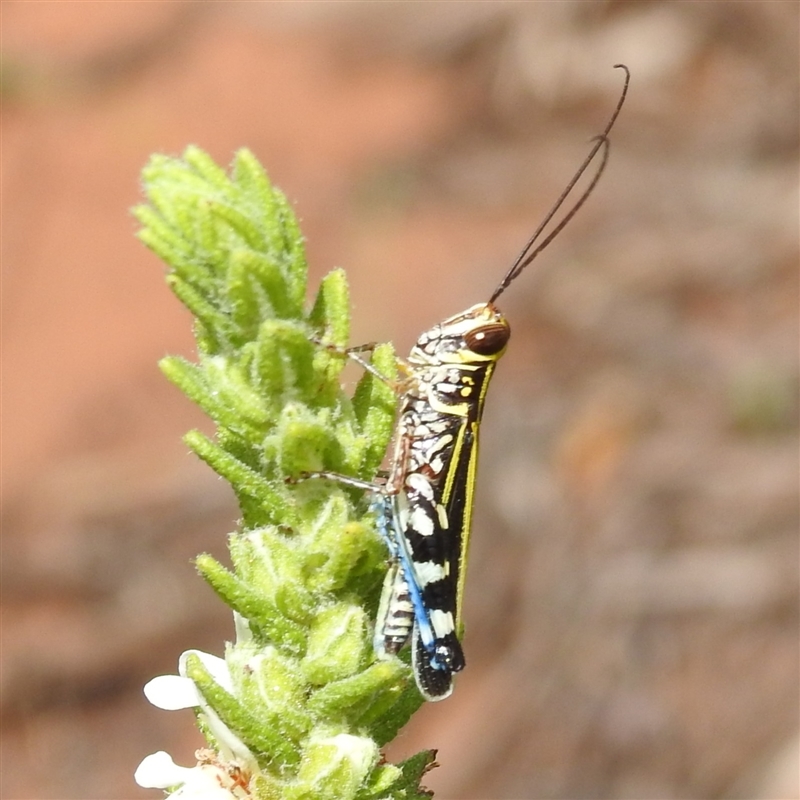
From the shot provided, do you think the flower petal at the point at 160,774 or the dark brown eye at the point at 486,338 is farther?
the dark brown eye at the point at 486,338

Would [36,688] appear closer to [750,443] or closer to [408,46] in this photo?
[750,443]

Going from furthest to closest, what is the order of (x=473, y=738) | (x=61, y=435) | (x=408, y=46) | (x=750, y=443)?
(x=408, y=46) → (x=61, y=435) → (x=750, y=443) → (x=473, y=738)

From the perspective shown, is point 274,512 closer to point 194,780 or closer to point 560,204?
point 194,780

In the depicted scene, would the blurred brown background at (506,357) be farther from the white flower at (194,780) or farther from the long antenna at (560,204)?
the white flower at (194,780)

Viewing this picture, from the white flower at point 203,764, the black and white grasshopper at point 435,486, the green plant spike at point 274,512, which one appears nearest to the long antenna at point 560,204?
the black and white grasshopper at point 435,486

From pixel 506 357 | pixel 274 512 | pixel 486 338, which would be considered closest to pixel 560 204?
pixel 486 338

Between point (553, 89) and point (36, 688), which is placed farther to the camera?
point (553, 89)

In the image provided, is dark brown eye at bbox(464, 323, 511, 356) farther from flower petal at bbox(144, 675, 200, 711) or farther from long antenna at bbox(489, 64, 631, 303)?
flower petal at bbox(144, 675, 200, 711)

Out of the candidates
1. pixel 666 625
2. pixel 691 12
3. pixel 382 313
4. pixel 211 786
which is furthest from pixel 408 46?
pixel 211 786
